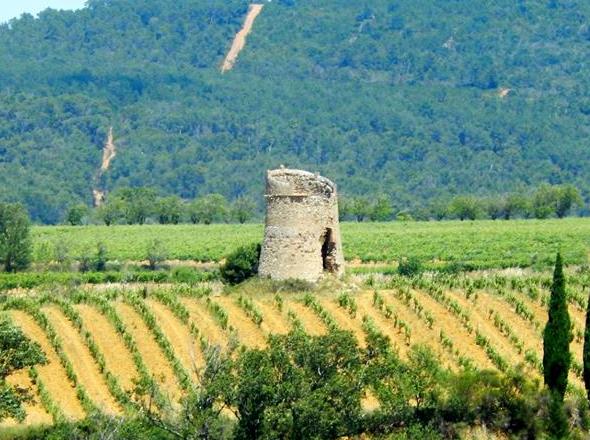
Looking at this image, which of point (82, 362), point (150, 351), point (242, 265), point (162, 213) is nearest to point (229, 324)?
point (150, 351)

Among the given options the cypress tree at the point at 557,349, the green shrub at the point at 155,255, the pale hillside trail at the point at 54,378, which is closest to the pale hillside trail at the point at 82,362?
the pale hillside trail at the point at 54,378

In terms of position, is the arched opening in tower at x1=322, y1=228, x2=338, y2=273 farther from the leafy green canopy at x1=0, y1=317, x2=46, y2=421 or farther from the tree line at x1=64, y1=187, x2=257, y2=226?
the tree line at x1=64, y1=187, x2=257, y2=226

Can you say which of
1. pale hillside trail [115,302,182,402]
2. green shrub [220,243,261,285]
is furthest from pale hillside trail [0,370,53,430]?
green shrub [220,243,261,285]

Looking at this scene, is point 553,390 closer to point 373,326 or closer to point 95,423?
point 373,326

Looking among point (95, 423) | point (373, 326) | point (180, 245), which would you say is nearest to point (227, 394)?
point (95, 423)

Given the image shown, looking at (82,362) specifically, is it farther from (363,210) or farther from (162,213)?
(363,210)

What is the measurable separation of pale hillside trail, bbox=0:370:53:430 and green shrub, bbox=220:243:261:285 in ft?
39.4

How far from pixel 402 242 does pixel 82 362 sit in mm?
49085

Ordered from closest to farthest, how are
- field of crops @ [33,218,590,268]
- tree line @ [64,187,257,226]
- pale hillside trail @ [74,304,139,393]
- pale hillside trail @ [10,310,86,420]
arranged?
pale hillside trail @ [10,310,86,420] → pale hillside trail @ [74,304,139,393] → field of crops @ [33,218,590,268] → tree line @ [64,187,257,226]

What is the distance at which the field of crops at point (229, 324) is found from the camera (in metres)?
32.9

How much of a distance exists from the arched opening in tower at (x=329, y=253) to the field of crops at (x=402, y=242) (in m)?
21.0

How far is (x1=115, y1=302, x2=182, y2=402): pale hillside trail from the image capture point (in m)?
32.7

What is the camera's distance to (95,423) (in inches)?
1085

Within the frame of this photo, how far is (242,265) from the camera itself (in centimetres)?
4378
